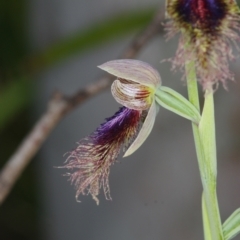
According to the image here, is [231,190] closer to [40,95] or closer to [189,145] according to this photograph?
[189,145]

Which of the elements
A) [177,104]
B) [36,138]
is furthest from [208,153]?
[36,138]

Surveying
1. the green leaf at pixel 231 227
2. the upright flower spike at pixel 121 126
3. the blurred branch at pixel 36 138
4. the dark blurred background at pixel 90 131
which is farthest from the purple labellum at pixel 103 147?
the dark blurred background at pixel 90 131

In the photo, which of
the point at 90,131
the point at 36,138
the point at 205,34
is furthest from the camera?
the point at 90,131

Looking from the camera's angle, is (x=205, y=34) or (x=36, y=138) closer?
(x=205, y=34)

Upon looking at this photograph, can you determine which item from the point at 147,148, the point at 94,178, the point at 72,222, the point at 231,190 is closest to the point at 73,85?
the point at 147,148

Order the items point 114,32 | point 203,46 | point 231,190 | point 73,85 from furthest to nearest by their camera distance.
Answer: point 73,85, point 231,190, point 114,32, point 203,46

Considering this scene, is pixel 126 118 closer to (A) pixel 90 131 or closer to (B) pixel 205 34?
(B) pixel 205 34

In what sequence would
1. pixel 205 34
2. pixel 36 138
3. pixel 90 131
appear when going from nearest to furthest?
pixel 205 34 < pixel 36 138 < pixel 90 131

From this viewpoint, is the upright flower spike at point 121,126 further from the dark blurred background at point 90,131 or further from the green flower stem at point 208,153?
the dark blurred background at point 90,131
